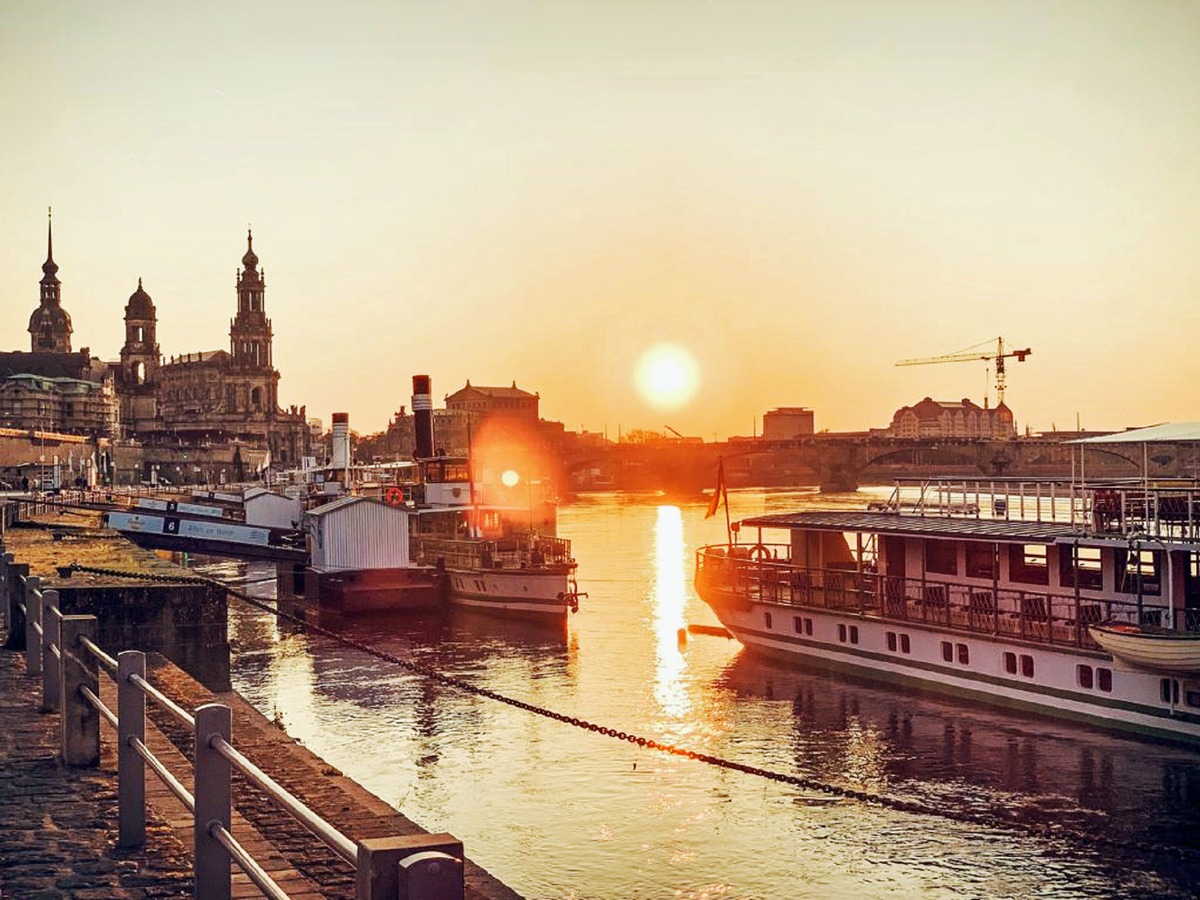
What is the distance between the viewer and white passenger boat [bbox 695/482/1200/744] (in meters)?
30.1

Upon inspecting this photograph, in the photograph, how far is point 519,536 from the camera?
59.3 meters

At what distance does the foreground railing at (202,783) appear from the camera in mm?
4734

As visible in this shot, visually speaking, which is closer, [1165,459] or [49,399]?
[1165,459]

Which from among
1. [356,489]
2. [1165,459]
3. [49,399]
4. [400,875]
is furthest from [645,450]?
[400,875]

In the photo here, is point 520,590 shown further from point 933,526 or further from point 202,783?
point 202,783

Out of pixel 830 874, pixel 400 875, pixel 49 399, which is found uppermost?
pixel 49 399

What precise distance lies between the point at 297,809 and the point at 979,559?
3385 cm

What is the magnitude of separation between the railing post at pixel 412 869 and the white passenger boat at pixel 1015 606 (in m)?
27.1

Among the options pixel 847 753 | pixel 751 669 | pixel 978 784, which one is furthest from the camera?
pixel 751 669

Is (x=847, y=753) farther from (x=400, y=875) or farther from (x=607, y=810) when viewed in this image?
(x=400, y=875)

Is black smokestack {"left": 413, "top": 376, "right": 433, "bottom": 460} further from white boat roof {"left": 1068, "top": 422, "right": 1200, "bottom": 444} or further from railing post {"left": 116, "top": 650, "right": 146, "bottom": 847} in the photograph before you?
railing post {"left": 116, "top": 650, "right": 146, "bottom": 847}

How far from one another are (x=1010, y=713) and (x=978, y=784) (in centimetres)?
681

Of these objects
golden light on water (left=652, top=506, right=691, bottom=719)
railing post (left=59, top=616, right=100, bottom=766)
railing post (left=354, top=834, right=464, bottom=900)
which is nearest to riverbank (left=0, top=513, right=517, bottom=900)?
railing post (left=59, top=616, right=100, bottom=766)

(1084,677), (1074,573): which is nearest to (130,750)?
(1084,677)
